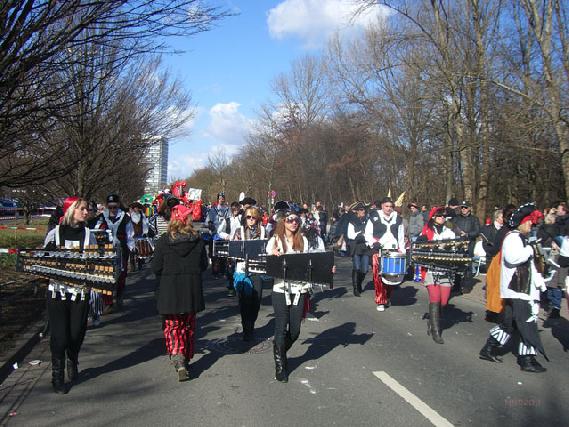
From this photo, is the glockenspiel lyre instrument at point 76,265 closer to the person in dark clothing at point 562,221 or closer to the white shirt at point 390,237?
the white shirt at point 390,237

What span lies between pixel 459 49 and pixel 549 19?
4749mm

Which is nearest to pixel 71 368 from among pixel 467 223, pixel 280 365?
pixel 280 365

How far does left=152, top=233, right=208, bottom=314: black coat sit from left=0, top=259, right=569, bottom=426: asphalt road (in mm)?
831

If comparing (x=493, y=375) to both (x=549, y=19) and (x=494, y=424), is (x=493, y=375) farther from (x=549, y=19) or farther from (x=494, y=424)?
(x=549, y=19)

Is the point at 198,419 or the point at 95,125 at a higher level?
→ the point at 95,125

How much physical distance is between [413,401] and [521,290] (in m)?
2.10

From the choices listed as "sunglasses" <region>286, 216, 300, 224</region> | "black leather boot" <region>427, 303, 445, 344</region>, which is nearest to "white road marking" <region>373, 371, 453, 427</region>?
"sunglasses" <region>286, 216, 300, 224</region>

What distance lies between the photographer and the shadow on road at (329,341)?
7170mm

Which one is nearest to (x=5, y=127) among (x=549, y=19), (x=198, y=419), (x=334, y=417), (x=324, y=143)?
(x=198, y=419)

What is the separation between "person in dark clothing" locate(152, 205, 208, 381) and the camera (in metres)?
6.04

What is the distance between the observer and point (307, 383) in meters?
6.12

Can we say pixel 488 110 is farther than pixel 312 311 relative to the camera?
Yes

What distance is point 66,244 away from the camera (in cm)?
616

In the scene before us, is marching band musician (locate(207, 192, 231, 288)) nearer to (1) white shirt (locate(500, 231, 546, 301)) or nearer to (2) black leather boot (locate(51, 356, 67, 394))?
(2) black leather boot (locate(51, 356, 67, 394))
